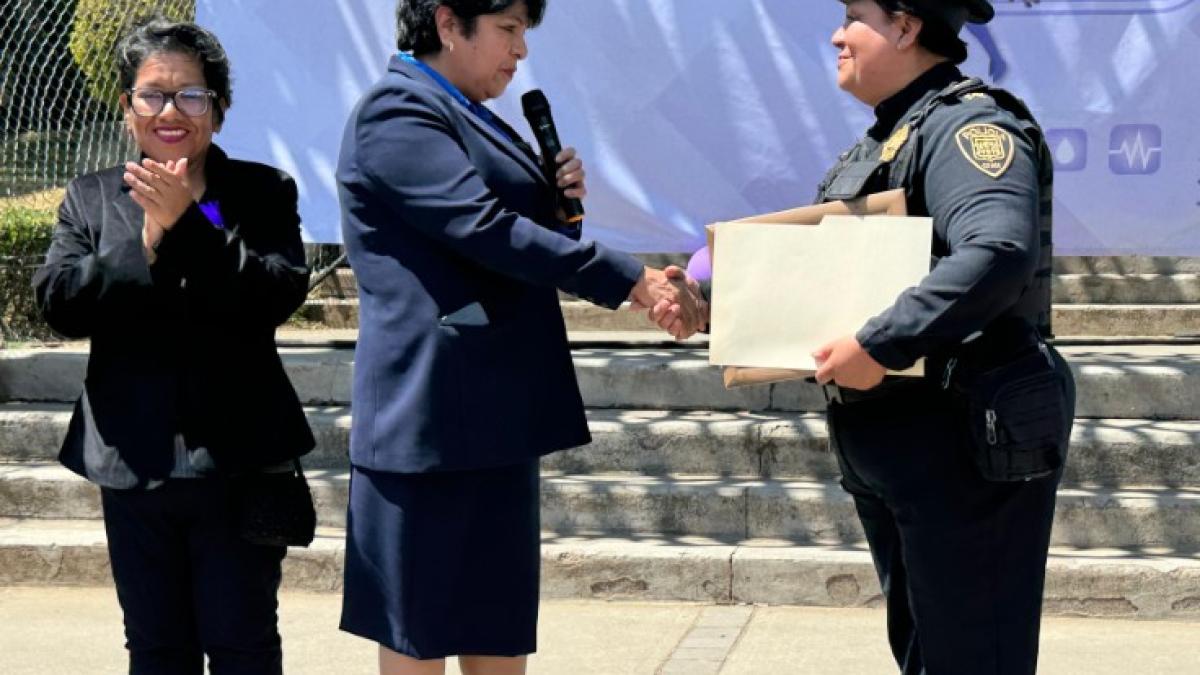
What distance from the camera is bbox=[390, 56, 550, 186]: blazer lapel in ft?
11.3

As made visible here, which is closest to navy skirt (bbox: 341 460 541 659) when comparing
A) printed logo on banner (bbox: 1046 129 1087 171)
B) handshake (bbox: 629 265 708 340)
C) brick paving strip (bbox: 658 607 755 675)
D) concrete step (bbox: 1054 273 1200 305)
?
handshake (bbox: 629 265 708 340)

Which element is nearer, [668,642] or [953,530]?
[953,530]

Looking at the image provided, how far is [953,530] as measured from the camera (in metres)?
3.12

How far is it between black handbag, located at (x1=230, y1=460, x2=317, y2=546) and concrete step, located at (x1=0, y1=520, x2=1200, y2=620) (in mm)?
2197

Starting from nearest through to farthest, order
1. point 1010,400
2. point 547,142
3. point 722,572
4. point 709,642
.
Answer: point 1010,400, point 547,142, point 709,642, point 722,572

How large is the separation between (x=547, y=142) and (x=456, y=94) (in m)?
0.29

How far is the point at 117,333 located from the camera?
11.7 ft

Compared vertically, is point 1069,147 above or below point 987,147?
below

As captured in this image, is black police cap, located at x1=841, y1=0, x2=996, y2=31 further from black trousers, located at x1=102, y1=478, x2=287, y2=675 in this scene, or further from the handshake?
black trousers, located at x1=102, y1=478, x2=287, y2=675

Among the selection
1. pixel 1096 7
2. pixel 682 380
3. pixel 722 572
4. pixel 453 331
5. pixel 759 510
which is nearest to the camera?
pixel 453 331

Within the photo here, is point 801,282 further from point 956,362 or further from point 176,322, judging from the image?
point 176,322

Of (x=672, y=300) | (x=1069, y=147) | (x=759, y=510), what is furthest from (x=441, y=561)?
(x=1069, y=147)

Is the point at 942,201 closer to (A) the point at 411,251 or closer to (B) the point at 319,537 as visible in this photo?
(A) the point at 411,251

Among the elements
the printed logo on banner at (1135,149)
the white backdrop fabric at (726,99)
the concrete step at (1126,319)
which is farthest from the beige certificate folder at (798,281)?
the concrete step at (1126,319)
